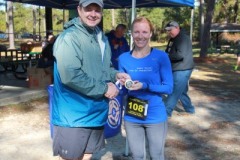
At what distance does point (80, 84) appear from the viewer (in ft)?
7.62

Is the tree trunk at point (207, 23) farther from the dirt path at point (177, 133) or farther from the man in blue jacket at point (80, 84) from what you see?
the man in blue jacket at point (80, 84)

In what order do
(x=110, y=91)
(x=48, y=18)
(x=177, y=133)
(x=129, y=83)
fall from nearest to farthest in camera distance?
(x=110, y=91) → (x=129, y=83) → (x=177, y=133) → (x=48, y=18)

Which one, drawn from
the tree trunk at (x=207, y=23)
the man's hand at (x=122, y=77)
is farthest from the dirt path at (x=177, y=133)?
the tree trunk at (x=207, y=23)

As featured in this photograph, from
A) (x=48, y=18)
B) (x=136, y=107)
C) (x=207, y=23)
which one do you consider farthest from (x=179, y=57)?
(x=207, y=23)

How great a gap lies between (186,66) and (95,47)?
3940 mm

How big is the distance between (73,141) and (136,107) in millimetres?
666

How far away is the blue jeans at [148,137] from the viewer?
116 inches

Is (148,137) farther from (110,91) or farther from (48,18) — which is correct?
(48,18)

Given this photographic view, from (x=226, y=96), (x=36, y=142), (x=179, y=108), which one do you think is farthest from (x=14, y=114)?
(x=226, y=96)

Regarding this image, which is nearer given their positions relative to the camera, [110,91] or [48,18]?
[110,91]

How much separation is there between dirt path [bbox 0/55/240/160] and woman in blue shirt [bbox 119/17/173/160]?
1565 mm

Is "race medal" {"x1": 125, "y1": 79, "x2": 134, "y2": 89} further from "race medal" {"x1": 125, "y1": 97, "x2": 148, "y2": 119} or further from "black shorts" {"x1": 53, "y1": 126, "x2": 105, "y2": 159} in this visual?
"black shorts" {"x1": 53, "y1": 126, "x2": 105, "y2": 159}

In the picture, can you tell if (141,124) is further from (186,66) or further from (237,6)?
(237,6)

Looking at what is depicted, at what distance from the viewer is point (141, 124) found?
2.96m
